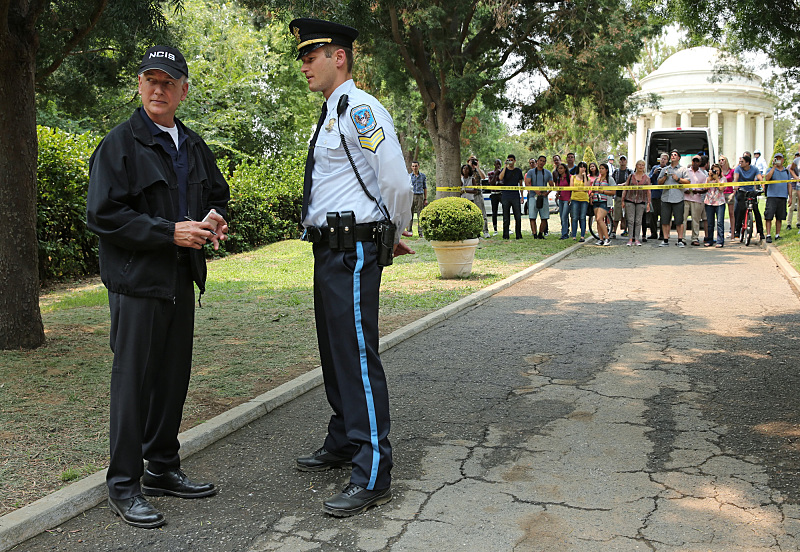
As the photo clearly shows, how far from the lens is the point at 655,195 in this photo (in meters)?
19.2

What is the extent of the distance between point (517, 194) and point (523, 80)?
4254 millimetres

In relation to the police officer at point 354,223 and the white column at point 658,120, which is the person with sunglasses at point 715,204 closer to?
the police officer at point 354,223

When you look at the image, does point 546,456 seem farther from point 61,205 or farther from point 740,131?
point 740,131

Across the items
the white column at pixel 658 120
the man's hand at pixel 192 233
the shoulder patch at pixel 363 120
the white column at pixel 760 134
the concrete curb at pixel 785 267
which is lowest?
the concrete curb at pixel 785 267

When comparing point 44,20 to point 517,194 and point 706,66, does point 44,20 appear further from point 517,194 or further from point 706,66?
point 706,66

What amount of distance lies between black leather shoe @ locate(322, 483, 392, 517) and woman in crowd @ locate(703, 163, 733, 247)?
49.8 ft

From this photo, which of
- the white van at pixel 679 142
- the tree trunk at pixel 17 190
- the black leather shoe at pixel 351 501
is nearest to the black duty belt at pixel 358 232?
the black leather shoe at pixel 351 501

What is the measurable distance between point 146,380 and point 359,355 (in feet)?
→ 3.51

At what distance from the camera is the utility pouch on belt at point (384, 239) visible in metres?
3.93

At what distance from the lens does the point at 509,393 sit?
234 inches

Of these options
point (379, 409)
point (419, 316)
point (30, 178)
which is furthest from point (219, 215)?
point (419, 316)

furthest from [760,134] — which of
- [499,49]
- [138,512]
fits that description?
[138,512]

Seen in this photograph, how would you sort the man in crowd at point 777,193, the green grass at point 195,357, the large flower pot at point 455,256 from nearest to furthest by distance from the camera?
the green grass at point 195,357 → the large flower pot at point 455,256 → the man in crowd at point 777,193

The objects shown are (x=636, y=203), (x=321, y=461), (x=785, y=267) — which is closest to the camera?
(x=321, y=461)
